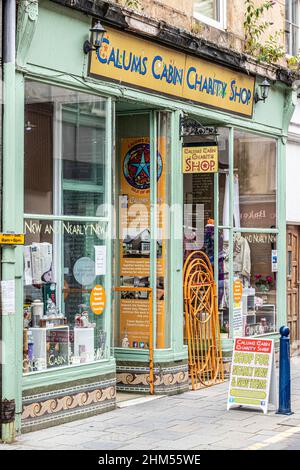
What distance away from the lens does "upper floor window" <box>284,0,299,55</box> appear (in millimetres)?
15773

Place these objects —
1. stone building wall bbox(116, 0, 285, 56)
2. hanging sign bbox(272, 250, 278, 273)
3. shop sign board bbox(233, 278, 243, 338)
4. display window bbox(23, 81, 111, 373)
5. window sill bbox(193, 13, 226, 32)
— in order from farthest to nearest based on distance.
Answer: hanging sign bbox(272, 250, 278, 273), shop sign board bbox(233, 278, 243, 338), window sill bbox(193, 13, 226, 32), stone building wall bbox(116, 0, 285, 56), display window bbox(23, 81, 111, 373)

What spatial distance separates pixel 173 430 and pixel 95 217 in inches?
111

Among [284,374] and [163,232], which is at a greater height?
[163,232]

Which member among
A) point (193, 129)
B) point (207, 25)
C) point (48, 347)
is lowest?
point (48, 347)

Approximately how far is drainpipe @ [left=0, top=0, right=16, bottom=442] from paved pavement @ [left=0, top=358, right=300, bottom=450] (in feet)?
2.24

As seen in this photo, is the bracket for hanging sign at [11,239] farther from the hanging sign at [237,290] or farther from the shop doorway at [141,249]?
the hanging sign at [237,290]

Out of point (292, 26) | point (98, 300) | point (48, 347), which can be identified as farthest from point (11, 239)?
point (292, 26)

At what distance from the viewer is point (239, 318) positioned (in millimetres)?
13906

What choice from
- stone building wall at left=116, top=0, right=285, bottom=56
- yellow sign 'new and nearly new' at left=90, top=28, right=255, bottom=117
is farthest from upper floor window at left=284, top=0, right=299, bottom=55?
yellow sign 'new and nearly new' at left=90, top=28, right=255, bottom=117

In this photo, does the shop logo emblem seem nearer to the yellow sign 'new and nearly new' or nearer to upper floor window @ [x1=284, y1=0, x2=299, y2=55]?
the yellow sign 'new and nearly new'

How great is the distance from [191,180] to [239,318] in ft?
7.65

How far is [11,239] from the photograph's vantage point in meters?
9.02

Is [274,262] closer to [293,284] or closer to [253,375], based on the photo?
[293,284]
